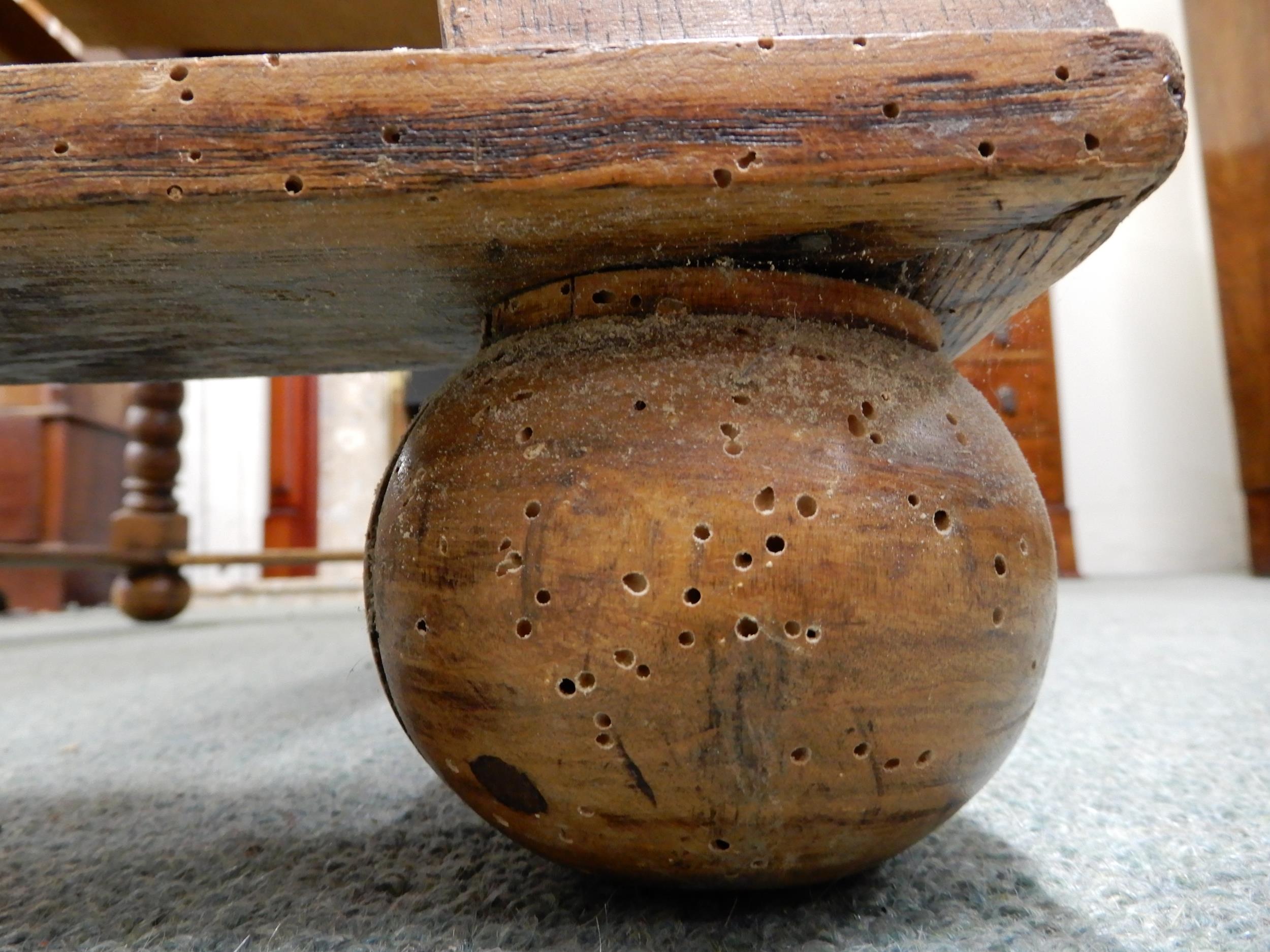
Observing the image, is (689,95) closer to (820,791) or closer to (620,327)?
(620,327)

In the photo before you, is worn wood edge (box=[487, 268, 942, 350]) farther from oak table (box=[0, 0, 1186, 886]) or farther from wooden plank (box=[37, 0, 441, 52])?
wooden plank (box=[37, 0, 441, 52])

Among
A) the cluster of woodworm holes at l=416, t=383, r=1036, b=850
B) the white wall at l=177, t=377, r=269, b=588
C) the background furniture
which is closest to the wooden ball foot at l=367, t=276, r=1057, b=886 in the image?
the cluster of woodworm holes at l=416, t=383, r=1036, b=850

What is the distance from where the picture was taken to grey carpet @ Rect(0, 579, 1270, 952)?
0.40 meters

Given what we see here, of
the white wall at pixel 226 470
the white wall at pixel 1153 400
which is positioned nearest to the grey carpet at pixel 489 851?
the white wall at pixel 1153 400

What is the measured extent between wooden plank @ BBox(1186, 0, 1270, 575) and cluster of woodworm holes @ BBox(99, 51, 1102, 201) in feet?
7.00

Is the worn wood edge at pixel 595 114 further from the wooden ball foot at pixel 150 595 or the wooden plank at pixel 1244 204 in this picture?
the wooden plank at pixel 1244 204

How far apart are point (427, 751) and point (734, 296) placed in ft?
0.81

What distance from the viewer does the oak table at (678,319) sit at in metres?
0.32

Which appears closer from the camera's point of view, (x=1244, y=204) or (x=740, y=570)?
(x=740, y=570)

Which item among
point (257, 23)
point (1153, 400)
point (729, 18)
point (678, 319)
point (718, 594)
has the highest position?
point (257, 23)

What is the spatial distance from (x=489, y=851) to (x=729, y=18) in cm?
42

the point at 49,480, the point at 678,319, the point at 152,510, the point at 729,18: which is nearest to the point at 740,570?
the point at 678,319

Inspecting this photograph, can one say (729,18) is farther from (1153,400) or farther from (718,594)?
(1153,400)

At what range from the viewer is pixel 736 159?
0.32 meters
